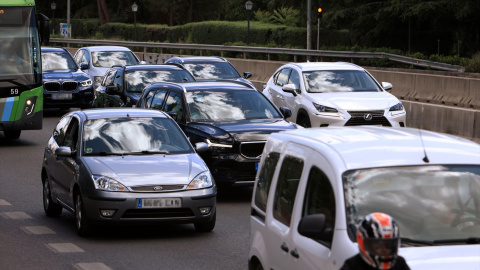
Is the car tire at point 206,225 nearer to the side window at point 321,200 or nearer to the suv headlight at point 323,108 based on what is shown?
the side window at point 321,200

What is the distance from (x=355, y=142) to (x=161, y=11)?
9682 cm

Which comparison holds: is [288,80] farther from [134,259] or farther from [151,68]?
[134,259]

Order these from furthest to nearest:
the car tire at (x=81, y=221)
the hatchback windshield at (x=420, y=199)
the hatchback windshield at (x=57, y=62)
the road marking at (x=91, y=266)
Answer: the hatchback windshield at (x=57, y=62) → the car tire at (x=81, y=221) → the road marking at (x=91, y=266) → the hatchback windshield at (x=420, y=199)

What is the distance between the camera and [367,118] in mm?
20531

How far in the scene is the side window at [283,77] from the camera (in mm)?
23281

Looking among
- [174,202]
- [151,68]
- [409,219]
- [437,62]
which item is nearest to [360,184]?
[409,219]

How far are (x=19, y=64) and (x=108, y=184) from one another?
10.9m

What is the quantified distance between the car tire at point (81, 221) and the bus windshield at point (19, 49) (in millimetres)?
10258

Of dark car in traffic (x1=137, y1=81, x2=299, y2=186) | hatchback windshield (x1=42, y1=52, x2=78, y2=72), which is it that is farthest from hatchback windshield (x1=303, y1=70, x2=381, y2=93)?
hatchback windshield (x1=42, y1=52, x2=78, y2=72)

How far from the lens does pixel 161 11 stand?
102375mm

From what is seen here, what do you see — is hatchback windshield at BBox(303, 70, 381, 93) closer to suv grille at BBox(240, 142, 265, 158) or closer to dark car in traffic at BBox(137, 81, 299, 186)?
dark car in traffic at BBox(137, 81, 299, 186)

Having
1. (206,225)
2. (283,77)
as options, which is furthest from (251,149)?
(283,77)

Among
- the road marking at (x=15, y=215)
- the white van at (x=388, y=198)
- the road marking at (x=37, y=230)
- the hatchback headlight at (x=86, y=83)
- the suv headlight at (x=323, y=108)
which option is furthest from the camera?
the hatchback headlight at (x=86, y=83)

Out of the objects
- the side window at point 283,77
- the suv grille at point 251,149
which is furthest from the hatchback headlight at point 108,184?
the side window at point 283,77
